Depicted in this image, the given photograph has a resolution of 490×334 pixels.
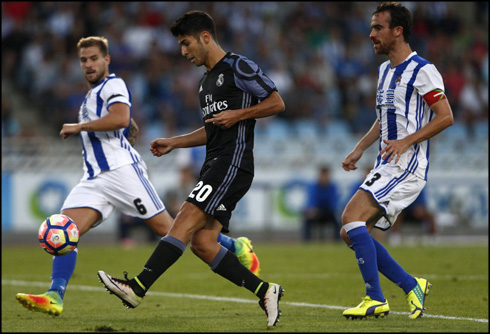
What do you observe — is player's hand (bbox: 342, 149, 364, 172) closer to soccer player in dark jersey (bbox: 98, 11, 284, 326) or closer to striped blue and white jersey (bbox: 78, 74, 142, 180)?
soccer player in dark jersey (bbox: 98, 11, 284, 326)

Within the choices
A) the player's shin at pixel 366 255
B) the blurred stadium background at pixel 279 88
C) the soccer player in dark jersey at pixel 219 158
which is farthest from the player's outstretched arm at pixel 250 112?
the blurred stadium background at pixel 279 88

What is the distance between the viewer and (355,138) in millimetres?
20078

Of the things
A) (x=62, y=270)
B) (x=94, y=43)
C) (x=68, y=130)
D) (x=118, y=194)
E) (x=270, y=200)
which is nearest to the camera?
(x=68, y=130)

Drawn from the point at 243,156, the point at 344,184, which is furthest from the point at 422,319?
the point at 344,184

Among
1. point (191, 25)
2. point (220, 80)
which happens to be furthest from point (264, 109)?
point (191, 25)

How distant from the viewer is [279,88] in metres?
22.2

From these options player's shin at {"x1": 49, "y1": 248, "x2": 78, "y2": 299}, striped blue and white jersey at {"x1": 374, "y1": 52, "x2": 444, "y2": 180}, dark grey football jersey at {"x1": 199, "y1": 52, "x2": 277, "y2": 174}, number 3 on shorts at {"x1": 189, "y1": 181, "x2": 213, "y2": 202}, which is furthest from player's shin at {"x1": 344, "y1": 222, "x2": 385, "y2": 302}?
player's shin at {"x1": 49, "y1": 248, "x2": 78, "y2": 299}

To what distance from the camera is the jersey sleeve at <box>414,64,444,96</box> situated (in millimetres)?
6621

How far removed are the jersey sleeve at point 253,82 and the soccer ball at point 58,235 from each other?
190 centimetres

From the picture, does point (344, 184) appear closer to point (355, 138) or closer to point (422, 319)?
point (355, 138)

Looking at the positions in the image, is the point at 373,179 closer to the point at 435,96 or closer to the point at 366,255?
the point at 366,255

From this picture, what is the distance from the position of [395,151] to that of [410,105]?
0.46 meters

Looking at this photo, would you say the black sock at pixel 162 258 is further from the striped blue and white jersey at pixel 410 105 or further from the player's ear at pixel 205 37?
the striped blue and white jersey at pixel 410 105

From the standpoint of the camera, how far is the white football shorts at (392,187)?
6699 millimetres
